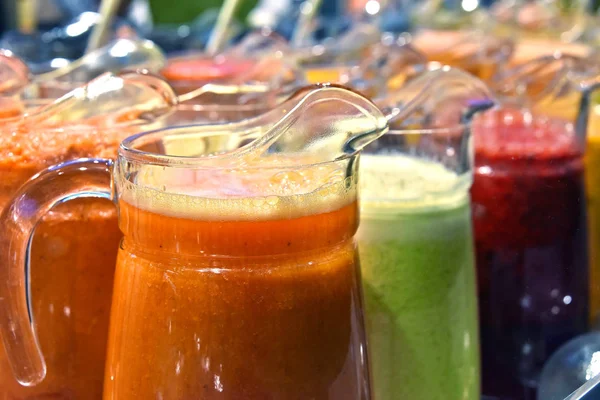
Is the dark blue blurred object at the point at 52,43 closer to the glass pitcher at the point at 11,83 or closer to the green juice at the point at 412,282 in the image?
the glass pitcher at the point at 11,83

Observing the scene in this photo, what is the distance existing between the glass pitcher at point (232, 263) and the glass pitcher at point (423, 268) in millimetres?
85

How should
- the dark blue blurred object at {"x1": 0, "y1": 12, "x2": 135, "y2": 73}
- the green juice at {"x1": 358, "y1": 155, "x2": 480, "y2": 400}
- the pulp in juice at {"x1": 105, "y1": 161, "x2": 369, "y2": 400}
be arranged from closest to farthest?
the pulp in juice at {"x1": 105, "y1": 161, "x2": 369, "y2": 400}, the green juice at {"x1": 358, "y1": 155, "x2": 480, "y2": 400}, the dark blue blurred object at {"x1": 0, "y1": 12, "x2": 135, "y2": 73}

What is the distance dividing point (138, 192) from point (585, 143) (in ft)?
1.47

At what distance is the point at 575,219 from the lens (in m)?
0.65

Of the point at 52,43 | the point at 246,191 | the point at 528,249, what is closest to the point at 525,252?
the point at 528,249

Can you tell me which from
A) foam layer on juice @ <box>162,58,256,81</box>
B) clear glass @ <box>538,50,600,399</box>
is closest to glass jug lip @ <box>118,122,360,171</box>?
clear glass @ <box>538,50,600,399</box>

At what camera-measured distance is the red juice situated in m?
0.63

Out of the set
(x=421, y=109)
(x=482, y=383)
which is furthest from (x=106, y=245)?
(x=482, y=383)

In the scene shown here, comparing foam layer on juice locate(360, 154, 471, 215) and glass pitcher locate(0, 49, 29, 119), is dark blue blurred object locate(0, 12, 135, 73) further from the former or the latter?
foam layer on juice locate(360, 154, 471, 215)

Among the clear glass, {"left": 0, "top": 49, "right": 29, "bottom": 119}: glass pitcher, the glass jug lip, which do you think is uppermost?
{"left": 0, "top": 49, "right": 29, "bottom": 119}: glass pitcher

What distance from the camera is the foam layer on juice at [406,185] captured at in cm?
51

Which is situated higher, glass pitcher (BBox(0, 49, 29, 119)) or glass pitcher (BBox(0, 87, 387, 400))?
glass pitcher (BBox(0, 49, 29, 119))

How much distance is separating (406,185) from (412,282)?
7 cm

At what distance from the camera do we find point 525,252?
0.63 metres
